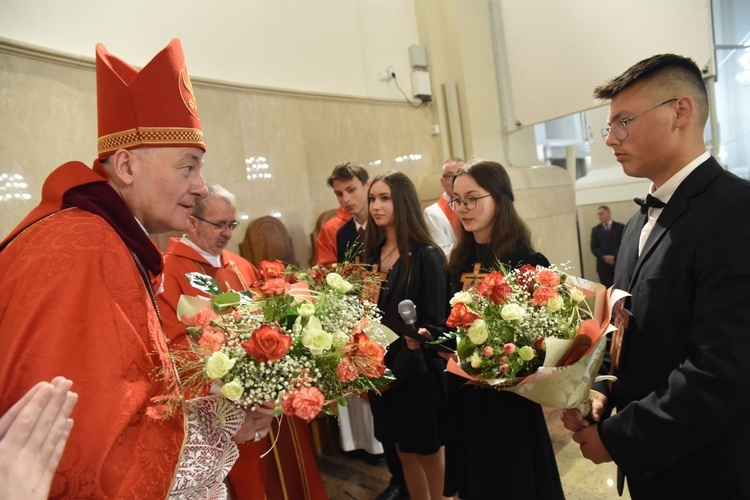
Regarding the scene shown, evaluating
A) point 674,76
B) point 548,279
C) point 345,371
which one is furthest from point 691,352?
point 345,371

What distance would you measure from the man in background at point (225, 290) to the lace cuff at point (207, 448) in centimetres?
106

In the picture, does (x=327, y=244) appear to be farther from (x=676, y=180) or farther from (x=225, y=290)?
(x=676, y=180)

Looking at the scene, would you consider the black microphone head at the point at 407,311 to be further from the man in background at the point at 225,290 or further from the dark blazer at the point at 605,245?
the dark blazer at the point at 605,245

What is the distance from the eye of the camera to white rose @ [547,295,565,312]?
1.52m

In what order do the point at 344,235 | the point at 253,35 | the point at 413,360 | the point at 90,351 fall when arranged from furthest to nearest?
the point at 253,35 → the point at 344,235 → the point at 413,360 → the point at 90,351

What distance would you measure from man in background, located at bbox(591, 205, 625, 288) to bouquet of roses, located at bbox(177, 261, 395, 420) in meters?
6.47

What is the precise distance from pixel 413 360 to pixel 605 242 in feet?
19.4

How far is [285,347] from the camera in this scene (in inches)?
49.7

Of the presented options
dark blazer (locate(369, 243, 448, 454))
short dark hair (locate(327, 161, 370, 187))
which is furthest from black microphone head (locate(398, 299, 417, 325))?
short dark hair (locate(327, 161, 370, 187))

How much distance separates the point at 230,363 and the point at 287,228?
3.60 m

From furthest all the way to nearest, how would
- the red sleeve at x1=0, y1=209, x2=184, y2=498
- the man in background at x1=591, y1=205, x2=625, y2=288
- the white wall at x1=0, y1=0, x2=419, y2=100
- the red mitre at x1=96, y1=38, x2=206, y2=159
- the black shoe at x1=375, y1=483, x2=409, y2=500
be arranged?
the man in background at x1=591, y1=205, x2=625, y2=288, the white wall at x1=0, y1=0, x2=419, y2=100, the black shoe at x1=375, y1=483, x2=409, y2=500, the red mitre at x1=96, y1=38, x2=206, y2=159, the red sleeve at x1=0, y1=209, x2=184, y2=498

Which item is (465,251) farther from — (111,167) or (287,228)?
(287,228)

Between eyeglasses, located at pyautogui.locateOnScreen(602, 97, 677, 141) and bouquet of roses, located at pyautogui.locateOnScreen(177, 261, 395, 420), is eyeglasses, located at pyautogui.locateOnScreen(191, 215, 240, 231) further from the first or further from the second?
eyeglasses, located at pyautogui.locateOnScreen(602, 97, 677, 141)

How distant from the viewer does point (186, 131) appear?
1.54 meters
